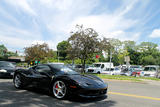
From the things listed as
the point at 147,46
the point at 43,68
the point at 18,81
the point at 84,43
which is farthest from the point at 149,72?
the point at 147,46

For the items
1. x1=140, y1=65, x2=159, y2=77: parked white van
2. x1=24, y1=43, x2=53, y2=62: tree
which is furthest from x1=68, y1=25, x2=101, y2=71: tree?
x1=24, y1=43, x2=53, y2=62: tree

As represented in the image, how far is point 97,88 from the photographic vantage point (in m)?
4.49

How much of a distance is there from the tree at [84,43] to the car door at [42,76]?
37.9 ft

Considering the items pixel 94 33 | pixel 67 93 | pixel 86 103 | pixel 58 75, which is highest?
pixel 94 33

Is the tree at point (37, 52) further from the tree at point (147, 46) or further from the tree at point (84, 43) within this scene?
the tree at point (147, 46)

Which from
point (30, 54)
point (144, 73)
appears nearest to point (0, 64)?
point (144, 73)

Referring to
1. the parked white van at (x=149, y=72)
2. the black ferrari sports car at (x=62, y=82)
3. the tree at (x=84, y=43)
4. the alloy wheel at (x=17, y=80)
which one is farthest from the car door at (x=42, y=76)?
the parked white van at (x=149, y=72)

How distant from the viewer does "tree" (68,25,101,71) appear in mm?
16969

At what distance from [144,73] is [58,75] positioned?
53.5 ft

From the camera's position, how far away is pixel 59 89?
15.8ft

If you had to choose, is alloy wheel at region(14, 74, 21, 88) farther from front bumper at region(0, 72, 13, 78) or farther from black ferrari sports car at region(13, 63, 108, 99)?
front bumper at region(0, 72, 13, 78)

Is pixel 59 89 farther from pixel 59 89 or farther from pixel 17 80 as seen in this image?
pixel 17 80

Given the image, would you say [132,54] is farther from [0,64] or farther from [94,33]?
[0,64]

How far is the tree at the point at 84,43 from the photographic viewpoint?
17.0 meters
